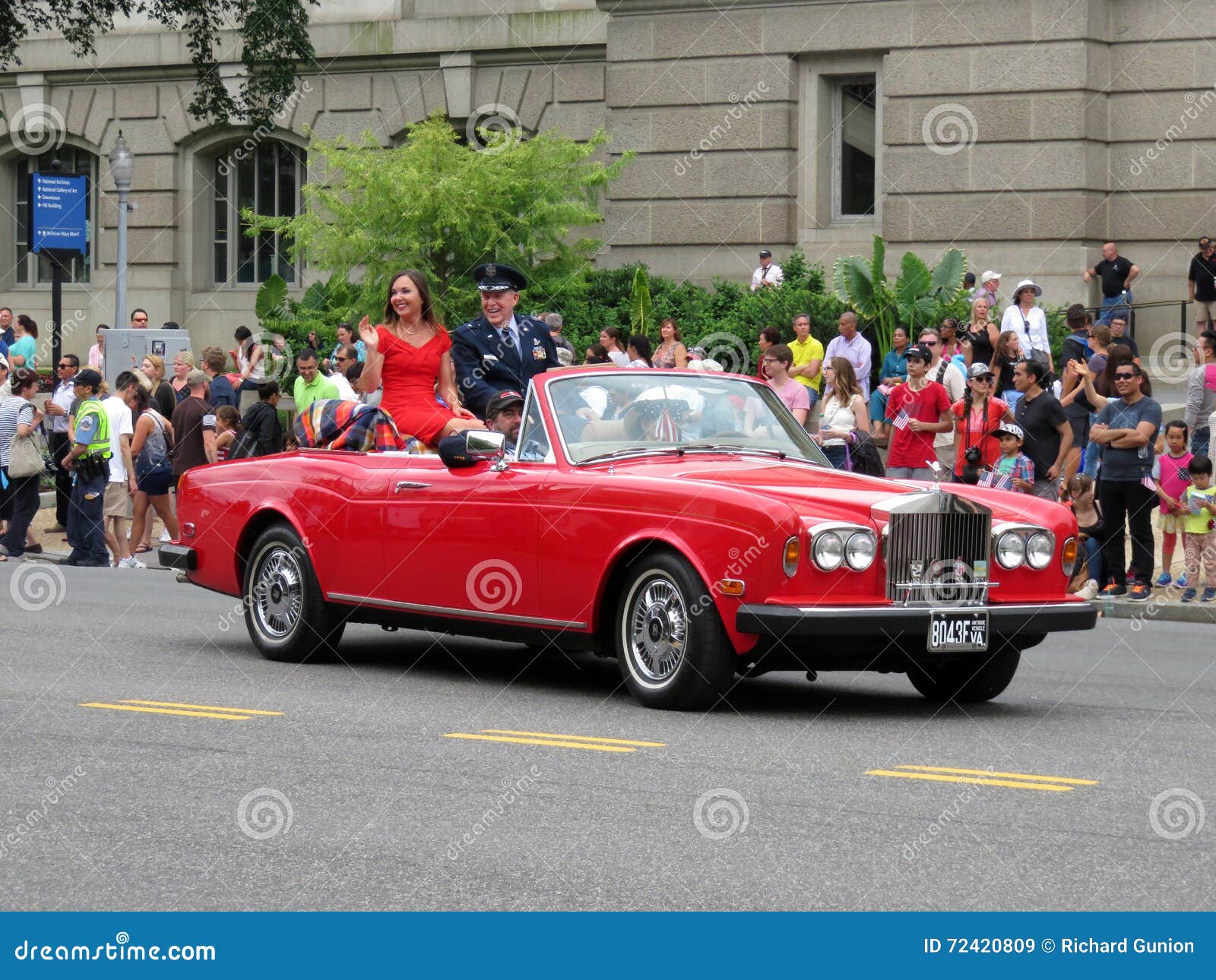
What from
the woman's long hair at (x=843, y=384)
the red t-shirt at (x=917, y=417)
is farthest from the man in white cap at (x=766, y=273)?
the woman's long hair at (x=843, y=384)

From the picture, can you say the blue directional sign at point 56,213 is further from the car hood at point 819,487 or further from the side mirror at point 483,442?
the car hood at point 819,487

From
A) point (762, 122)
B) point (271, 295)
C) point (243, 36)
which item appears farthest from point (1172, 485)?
point (271, 295)

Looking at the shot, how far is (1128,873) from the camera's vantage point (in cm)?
658

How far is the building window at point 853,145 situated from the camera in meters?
31.5

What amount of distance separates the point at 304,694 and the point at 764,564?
266 centimetres

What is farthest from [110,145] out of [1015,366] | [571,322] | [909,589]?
[909,589]

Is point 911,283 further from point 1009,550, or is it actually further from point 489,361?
point 1009,550

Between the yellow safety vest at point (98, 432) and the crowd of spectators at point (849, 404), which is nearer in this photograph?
the crowd of spectators at point (849, 404)

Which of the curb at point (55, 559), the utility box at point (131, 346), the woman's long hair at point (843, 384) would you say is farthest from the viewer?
the utility box at point (131, 346)

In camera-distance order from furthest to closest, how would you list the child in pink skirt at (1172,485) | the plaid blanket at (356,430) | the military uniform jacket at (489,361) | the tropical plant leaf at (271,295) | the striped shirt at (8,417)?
the tropical plant leaf at (271,295) → the striped shirt at (8,417) → the child in pink skirt at (1172,485) → the military uniform jacket at (489,361) → the plaid blanket at (356,430)

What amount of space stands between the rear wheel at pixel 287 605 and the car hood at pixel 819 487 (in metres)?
2.29

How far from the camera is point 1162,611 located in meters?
16.7

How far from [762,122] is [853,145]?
1494 mm

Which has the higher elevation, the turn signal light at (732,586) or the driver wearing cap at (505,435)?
the driver wearing cap at (505,435)
